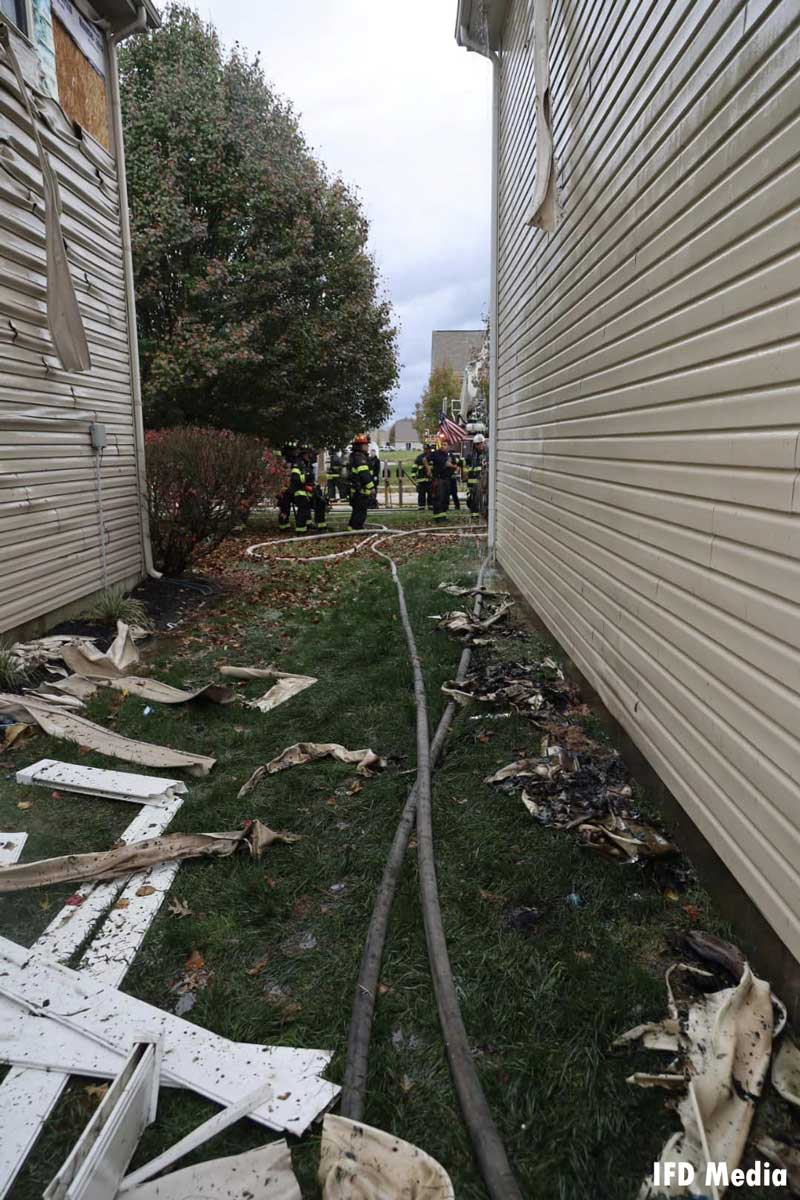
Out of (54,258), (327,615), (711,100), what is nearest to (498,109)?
(54,258)

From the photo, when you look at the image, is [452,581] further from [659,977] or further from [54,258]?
[659,977]

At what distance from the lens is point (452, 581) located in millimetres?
9219

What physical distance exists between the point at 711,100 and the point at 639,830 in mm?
2904

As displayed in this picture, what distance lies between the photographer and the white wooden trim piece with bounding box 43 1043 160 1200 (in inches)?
60.7

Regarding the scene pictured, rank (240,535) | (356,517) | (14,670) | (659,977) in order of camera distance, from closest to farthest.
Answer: (659,977) → (14,670) → (240,535) → (356,517)

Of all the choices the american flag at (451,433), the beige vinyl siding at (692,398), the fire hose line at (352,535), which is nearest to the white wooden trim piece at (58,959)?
the beige vinyl siding at (692,398)

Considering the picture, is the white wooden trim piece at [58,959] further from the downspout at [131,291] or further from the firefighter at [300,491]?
the firefighter at [300,491]

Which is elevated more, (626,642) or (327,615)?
(626,642)

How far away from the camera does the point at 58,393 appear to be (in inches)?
257

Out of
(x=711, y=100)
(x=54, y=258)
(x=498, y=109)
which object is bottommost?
(x=711, y=100)

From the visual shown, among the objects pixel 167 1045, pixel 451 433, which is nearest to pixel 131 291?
pixel 167 1045

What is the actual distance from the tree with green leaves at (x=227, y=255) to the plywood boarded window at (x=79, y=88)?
6604 mm

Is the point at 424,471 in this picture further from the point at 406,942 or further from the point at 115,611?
the point at 406,942

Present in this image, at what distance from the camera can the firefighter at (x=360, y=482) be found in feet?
49.9
